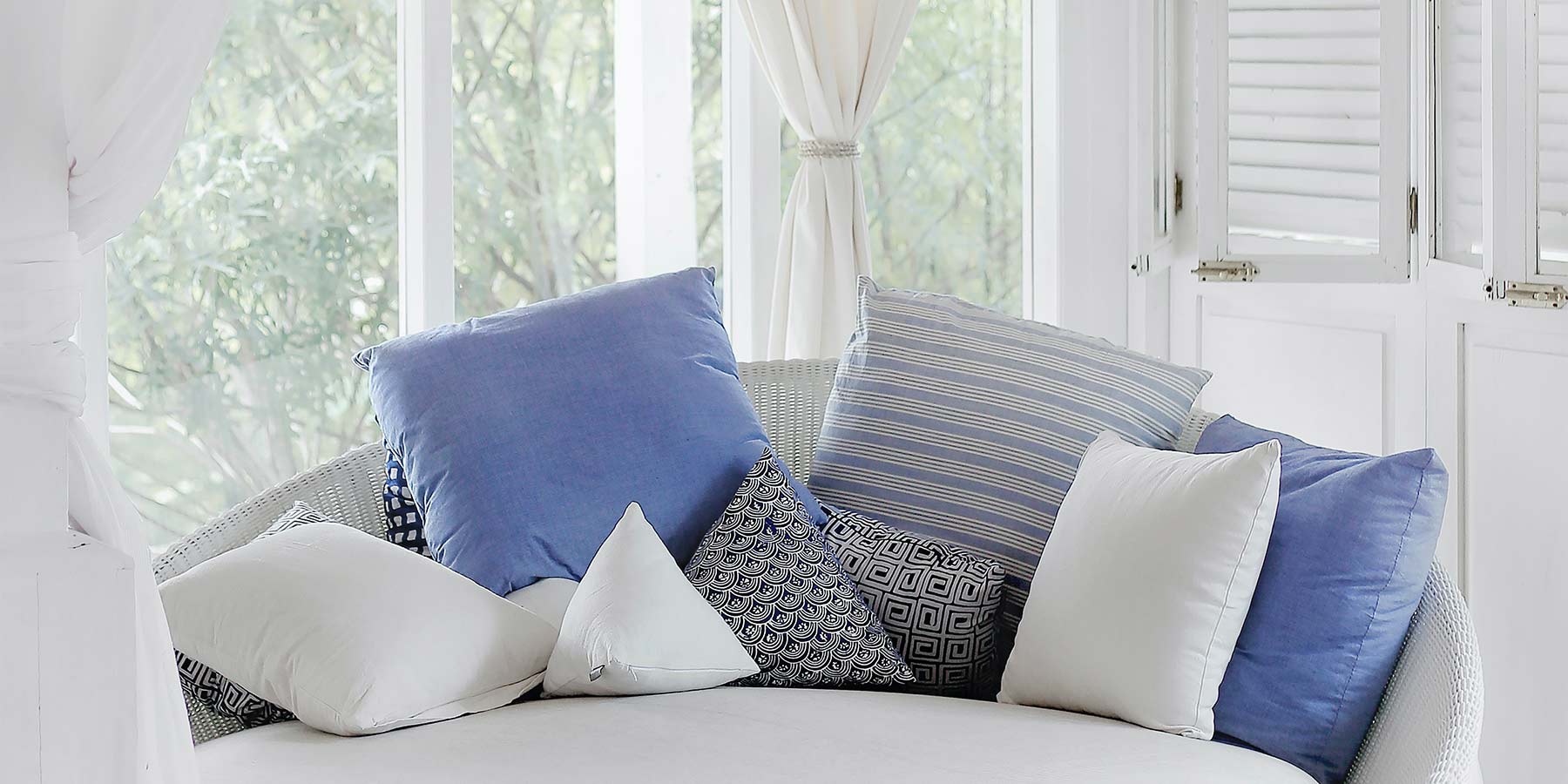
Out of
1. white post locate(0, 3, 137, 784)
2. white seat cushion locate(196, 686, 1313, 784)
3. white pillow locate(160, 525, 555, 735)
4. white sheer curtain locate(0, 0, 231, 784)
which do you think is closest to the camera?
white post locate(0, 3, 137, 784)

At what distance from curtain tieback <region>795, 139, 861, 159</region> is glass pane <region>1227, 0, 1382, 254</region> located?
797mm

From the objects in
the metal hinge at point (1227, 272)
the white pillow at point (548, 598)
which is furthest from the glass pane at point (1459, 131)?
the white pillow at point (548, 598)

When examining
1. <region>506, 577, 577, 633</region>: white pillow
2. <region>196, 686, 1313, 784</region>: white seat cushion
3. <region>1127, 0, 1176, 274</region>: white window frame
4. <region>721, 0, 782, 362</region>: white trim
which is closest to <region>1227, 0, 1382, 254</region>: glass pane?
<region>1127, 0, 1176, 274</region>: white window frame

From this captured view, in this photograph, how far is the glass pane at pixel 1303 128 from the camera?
276 centimetres

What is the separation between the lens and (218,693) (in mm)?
1805

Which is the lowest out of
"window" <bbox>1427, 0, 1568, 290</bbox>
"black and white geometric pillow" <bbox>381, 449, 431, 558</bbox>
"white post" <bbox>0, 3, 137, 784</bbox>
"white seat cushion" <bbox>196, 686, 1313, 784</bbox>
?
"white seat cushion" <bbox>196, 686, 1313, 784</bbox>

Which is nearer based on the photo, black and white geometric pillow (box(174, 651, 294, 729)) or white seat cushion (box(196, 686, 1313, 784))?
white seat cushion (box(196, 686, 1313, 784))

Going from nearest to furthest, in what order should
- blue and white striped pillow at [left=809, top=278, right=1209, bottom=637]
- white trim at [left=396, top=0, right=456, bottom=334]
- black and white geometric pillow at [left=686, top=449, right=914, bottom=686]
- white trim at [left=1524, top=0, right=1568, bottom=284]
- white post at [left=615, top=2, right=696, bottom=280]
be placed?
black and white geometric pillow at [left=686, top=449, right=914, bottom=686] → blue and white striped pillow at [left=809, top=278, right=1209, bottom=637] → white trim at [left=1524, top=0, right=1568, bottom=284] → white trim at [left=396, top=0, right=456, bottom=334] → white post at [left=615, top=2, right=696, bottom=280]

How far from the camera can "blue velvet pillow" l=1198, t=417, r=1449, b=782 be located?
5.59 feet

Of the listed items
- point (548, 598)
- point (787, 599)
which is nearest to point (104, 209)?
point (548, 598)

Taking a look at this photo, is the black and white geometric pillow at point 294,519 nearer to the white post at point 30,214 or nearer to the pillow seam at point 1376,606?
the white post at point 30,214

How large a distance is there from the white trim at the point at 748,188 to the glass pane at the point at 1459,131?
4.48 ft

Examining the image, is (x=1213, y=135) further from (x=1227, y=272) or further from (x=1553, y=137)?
(x=1553, y=137)

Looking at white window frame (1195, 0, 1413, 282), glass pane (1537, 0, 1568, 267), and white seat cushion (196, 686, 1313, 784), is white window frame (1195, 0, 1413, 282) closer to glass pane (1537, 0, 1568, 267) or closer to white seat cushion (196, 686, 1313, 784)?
glass pane (1537, 0, 1568, 267)
